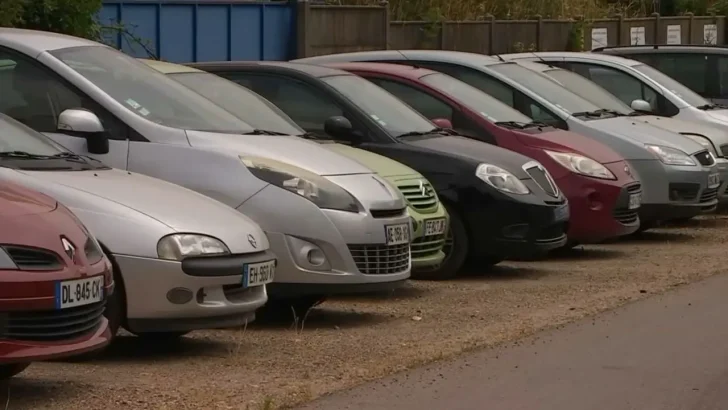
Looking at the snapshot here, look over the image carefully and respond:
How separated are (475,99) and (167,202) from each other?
551 cm

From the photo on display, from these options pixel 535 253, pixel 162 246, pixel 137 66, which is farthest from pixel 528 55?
pixel 162 246

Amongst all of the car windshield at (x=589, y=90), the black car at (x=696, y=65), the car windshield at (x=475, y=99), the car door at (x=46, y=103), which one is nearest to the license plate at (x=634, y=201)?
the car windshield at (x=475, y=99)

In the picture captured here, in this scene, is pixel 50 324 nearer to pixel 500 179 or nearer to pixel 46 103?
pixel 46 103

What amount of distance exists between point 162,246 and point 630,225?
21.1ft

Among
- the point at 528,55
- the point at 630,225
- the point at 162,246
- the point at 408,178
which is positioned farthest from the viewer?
the point at 528,55

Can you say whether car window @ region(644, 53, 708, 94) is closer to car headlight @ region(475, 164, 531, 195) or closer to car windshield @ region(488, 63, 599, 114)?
car windshield @ region(488, 63, 599, 114)

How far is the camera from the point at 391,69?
12.9 meters

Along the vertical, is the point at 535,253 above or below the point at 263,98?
below

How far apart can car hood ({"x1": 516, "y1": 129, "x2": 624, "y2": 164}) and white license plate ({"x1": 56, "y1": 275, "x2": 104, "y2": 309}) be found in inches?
255

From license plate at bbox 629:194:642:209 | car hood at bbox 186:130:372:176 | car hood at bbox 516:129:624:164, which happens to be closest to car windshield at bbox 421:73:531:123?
car hood at bbox 516:129:624:164

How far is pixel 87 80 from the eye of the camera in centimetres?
909

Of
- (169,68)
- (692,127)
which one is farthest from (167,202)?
(692,127)

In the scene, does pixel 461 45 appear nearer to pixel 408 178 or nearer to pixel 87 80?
pixel 408 178

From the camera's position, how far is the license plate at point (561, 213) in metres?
11.7
